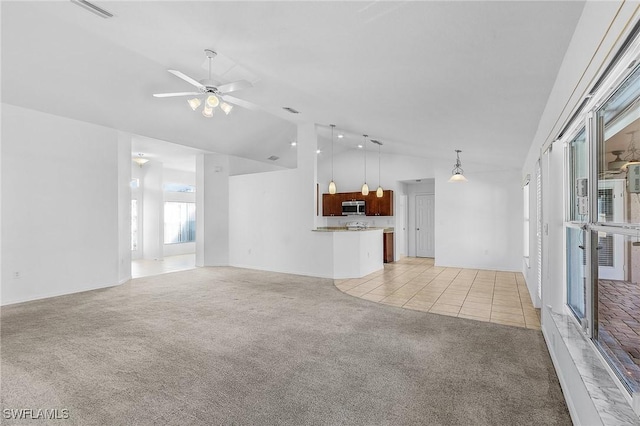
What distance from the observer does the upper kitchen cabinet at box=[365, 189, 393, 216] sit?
9.56 m

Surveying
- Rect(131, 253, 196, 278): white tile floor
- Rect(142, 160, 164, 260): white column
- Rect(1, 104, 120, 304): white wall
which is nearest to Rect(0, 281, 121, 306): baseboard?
Rect(1, 104, 120, 304): white wall

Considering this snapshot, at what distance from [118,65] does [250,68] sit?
2.29 meters

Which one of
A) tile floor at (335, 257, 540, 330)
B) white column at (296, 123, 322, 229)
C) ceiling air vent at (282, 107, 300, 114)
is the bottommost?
tile floor at (335, 257, 540, 330)

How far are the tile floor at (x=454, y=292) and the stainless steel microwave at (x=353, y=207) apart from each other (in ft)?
7.96

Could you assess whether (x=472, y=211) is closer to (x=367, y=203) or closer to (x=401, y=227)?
(x=401, y=227)

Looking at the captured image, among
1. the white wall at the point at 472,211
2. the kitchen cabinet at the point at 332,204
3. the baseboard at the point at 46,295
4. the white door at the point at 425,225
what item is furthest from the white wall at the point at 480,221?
the baseboard at the point at 46,295

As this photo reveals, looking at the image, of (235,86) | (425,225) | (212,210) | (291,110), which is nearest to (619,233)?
(235,86)

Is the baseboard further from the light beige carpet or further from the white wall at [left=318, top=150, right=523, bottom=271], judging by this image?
the white wall at [left=318, top=150, right=523, bottom=271]

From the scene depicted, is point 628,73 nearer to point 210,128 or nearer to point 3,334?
point 3,334

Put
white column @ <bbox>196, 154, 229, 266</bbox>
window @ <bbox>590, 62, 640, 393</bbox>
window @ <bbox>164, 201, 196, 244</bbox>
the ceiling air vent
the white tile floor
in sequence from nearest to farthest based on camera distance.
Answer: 1. window @ <bbox>590, 62, 640, 393</bbox>
2. the ceiling air vent
3. the white tile floor
4. white column @ <bbox>196, 154, 229, 266</bbox>
5. window @ <bbox>164, 201, 196, 244</bbox>

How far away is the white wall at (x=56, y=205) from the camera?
500 centimetres

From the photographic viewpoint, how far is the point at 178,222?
11.7 meters

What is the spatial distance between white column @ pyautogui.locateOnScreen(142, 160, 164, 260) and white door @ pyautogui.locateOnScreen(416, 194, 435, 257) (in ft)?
28.5

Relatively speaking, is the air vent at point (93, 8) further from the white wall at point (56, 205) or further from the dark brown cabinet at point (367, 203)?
the dark brown cabinet at point (367, 203)
